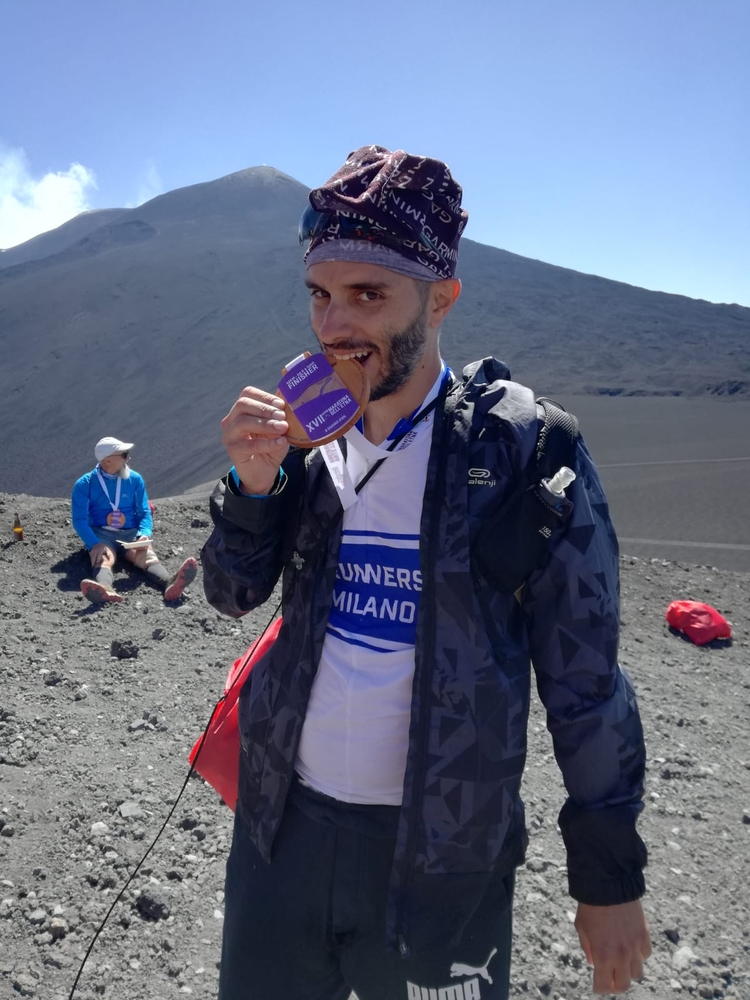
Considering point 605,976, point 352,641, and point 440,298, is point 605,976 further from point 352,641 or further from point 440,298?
point 440,298

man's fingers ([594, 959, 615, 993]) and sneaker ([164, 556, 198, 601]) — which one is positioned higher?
man's fingers ([594, 959, 615, 993])

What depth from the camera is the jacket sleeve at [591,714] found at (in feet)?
4.80

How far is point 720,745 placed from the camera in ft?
15.0

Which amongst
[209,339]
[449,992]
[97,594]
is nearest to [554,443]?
[449,992]

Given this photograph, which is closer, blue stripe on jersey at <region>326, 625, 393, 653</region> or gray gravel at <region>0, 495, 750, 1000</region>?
blue stripe on jersey at <region>326, 625, 393, 653</region>

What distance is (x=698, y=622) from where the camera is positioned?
6461mm

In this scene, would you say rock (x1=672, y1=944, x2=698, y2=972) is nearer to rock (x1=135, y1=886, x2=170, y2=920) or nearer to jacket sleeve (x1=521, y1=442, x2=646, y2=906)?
jacket sleeve (x1=521, y1=442, x2=646, y2=906)

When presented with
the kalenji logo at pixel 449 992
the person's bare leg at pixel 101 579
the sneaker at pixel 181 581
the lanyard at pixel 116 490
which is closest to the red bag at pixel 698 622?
the sneaker at pixel 181 581

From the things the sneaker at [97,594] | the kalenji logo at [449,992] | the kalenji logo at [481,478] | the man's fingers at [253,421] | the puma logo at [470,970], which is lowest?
the sneaker at [97,594]

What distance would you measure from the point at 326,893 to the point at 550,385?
28597mm

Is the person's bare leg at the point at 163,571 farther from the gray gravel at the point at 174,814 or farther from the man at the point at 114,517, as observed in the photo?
the gray gravel at the point at 174,814

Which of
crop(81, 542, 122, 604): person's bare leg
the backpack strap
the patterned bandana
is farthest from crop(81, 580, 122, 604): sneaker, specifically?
the backpack strap

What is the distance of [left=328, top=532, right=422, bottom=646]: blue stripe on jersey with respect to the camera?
1.57 m

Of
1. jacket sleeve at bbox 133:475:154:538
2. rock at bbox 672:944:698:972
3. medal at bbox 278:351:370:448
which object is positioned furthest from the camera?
jacket sleeve at bbox 133:475:154:538
